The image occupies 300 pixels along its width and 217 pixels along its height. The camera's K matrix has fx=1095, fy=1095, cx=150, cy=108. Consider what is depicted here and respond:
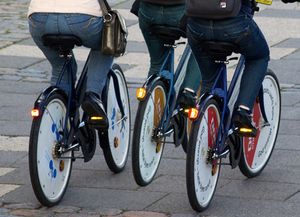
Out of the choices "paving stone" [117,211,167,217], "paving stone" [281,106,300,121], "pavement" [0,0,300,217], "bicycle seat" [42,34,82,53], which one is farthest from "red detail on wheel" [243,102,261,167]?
"paving stone" [281,106,300,121]

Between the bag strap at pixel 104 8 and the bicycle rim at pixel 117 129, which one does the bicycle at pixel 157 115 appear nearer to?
the bicycle rim at pixel 117 129

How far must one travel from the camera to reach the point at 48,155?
6613mm

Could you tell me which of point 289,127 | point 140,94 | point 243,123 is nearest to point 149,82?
point 140,94

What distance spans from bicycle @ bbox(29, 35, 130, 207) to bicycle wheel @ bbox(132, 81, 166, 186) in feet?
0.81

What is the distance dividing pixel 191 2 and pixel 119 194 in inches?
54.0

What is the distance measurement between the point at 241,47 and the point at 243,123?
512 millimetres

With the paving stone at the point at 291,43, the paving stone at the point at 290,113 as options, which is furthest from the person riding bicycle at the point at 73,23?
the paving stone at the point at 291,43

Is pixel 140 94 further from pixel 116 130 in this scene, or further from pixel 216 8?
pixel 216 8

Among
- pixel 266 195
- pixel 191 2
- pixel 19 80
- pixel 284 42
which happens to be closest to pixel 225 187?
pixel 266 195

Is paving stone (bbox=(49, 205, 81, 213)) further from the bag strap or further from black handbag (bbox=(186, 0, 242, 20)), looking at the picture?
black handbag (bbox=(186, 0, 242, 20))

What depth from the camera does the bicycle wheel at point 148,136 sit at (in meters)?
6.84

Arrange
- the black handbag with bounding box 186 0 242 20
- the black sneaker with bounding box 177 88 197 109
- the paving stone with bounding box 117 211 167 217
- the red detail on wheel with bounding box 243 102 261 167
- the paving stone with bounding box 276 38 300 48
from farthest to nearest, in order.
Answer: the paving stone with bounding box 276 38 300 48, the red detail on wheel with bounding box 243 102 261 167, the black sneaker with bounding box 177 88 197 109, the paving stone with bounding box 117 211 167 217, the black handbag with bounding box 186 0 242 20

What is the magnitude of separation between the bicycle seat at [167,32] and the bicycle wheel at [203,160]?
64cm

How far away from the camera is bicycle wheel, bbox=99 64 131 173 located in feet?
23.7
